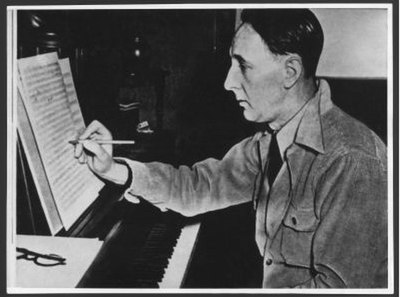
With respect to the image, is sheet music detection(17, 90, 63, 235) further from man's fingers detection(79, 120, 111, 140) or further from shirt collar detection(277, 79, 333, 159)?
shirt collar detection(277, 79, 333, 159)

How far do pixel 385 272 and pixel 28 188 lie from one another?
1.36 metres

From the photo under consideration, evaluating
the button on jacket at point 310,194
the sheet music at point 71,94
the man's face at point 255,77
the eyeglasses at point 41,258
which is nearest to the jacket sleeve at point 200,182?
the button on jacket at point 310,194

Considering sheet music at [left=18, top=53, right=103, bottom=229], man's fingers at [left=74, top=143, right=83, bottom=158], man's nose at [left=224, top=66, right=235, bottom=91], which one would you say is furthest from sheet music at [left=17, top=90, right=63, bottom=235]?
man's nose at [left=224, top=66, right=235, bottom=91]

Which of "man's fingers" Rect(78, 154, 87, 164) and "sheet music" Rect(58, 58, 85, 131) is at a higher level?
"sheet music" Rect(58, 58, 85, 131)

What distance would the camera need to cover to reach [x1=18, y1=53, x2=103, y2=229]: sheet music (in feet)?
6.54

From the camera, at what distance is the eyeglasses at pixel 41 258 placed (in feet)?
6.98

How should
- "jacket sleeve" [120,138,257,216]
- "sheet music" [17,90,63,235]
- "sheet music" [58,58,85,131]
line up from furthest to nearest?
1. "jacket sleeve" [120,138,257,216]
2. "sheet music" [58,58,85,131]
3. "sheet music" [17,90,63,235]

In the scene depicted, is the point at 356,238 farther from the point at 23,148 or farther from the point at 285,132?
the point at 23,148

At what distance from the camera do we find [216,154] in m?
2.18

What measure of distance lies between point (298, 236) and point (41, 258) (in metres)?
0.96

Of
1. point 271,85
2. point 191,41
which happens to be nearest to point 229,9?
point 191,41

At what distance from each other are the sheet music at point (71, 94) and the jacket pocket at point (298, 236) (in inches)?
33.4

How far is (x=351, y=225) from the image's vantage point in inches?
82.7

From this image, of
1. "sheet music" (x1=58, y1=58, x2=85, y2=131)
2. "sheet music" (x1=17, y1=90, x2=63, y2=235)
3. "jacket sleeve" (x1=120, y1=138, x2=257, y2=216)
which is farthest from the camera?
"jacket sleeve" (x1=120, y1=138, x2=257, y2=216)
